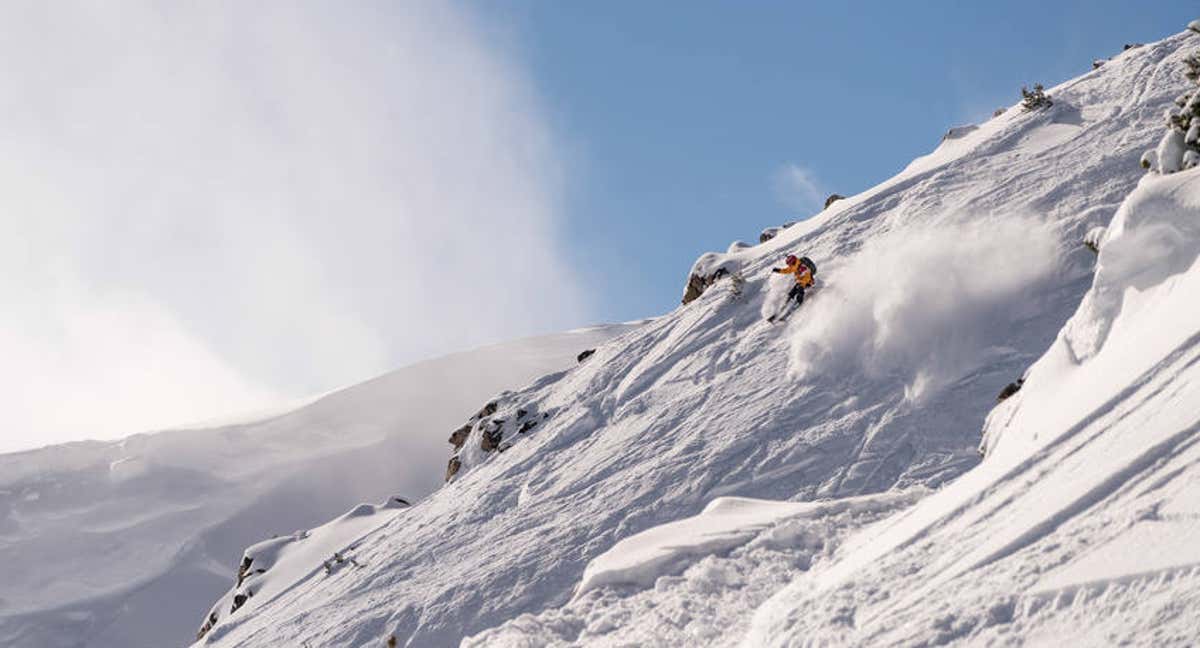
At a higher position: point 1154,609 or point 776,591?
point 776,591

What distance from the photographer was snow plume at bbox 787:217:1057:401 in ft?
61.8

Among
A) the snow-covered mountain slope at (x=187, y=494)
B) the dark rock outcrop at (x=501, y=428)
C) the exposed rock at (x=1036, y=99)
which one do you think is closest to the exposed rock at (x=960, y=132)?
the exposed rock at (x=1036, y=99)

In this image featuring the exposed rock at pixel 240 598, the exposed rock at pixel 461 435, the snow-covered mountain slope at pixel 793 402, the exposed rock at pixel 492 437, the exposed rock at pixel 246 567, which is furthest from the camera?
the exposed rock at pixel 461 435

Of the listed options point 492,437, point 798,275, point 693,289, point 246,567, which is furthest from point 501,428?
point 798,275

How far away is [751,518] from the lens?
41.7ft

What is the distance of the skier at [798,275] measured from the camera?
22609mm

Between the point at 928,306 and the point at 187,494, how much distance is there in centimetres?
4703

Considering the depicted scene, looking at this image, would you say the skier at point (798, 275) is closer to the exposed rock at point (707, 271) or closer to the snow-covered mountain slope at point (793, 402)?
the snow-covered mountain slope at point (793, 402)

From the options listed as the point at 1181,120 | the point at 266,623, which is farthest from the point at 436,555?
the point at 1181,120

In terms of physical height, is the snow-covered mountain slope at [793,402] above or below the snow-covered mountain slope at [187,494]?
below

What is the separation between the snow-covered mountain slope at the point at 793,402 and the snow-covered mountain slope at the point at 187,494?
1078 inches

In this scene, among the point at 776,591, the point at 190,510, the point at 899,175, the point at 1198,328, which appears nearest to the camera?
the point at 1198,328

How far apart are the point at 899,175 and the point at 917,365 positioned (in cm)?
1000

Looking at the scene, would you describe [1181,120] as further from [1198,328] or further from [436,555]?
[436,555]
